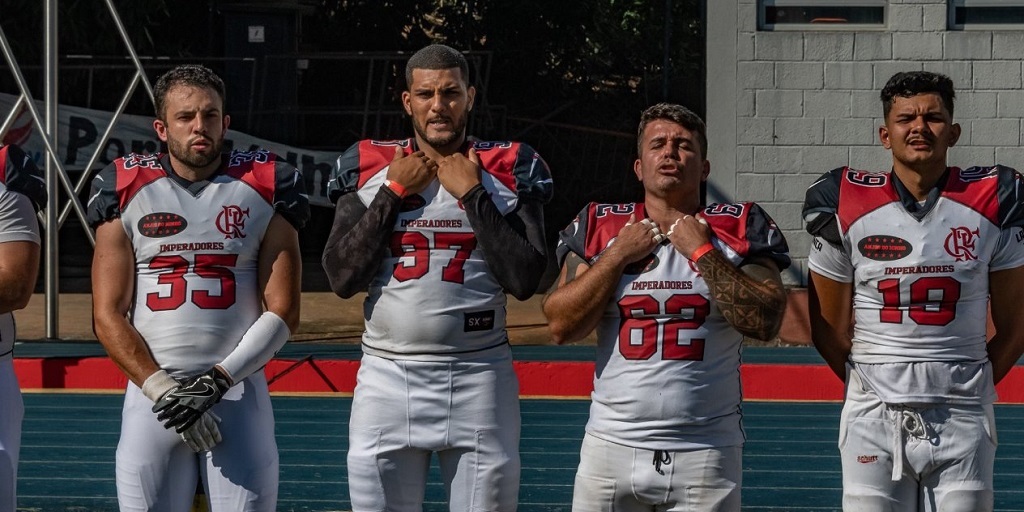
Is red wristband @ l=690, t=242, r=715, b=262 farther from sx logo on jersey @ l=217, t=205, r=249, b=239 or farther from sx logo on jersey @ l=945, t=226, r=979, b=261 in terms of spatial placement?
sx logo on jersey @ l=217, t=205, r=249, b=239

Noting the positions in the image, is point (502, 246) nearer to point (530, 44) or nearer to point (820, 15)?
point (820, 15)

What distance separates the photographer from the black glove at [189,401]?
163 inches

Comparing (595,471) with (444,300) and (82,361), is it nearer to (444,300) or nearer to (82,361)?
(444,300)

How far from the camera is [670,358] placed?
411 cm

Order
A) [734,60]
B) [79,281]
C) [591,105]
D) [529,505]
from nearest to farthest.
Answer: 1. [529,505]
2. [734,60]
3. [79,281]
4. [591,105]

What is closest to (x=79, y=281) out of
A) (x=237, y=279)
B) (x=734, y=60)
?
(x=734, y=60)

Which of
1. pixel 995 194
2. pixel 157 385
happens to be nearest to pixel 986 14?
pixel 995 194

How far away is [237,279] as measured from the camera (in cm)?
441

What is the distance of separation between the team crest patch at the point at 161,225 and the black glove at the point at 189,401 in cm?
46

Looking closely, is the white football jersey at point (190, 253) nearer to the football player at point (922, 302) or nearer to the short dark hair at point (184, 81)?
the short dark hair at point (184, 81)

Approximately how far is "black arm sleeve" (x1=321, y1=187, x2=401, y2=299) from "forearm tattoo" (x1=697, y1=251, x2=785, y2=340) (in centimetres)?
92

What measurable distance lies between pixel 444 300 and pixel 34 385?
5830 millimetres

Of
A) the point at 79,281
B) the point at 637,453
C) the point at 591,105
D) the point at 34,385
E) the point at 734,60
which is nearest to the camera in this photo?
the point at 637,453

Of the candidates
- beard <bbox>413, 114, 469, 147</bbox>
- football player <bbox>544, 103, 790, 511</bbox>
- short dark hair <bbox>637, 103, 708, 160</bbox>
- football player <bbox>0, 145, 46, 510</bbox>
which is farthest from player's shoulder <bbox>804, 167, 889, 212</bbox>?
football player <bbox>0, 145, 46, 510</bbox>
